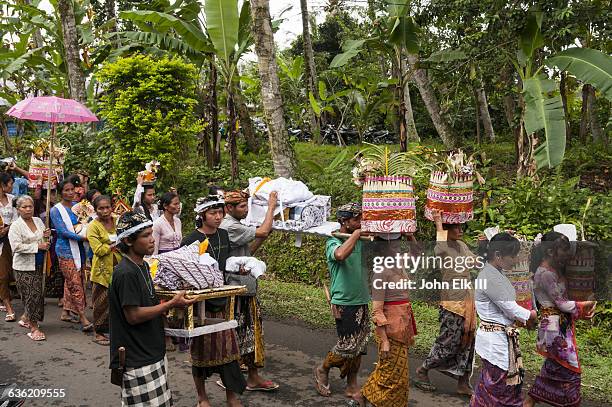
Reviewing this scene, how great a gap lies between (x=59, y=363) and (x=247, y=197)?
2583 millimetres

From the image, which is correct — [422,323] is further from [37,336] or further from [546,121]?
[37,336]

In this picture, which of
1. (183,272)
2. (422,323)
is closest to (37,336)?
(183,272)

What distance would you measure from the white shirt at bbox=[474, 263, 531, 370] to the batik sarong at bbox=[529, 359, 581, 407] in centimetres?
57

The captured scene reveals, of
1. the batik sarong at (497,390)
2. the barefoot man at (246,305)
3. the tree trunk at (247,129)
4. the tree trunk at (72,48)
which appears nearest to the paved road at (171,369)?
the barefoot man at (246,305)

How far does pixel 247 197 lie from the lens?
17.3 feet

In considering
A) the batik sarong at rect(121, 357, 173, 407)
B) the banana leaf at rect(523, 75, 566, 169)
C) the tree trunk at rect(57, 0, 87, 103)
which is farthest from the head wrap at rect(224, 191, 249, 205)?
the tree trunk at rect(57, 0, 87, 103)

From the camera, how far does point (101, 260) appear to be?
638cm

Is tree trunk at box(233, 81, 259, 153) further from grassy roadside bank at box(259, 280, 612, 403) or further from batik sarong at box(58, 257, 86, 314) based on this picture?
batik sarong at box(58, 257, 86, 314)

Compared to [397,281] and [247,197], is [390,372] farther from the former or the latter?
[247,197]

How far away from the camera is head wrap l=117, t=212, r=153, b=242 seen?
3766 millimetres

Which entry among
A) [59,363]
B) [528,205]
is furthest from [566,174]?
[59,363]

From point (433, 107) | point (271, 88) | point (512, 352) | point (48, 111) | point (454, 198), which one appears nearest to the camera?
point (512, 352)

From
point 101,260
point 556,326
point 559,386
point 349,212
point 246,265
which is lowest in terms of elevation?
point 559,386

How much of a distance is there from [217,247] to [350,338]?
4.37 ft
